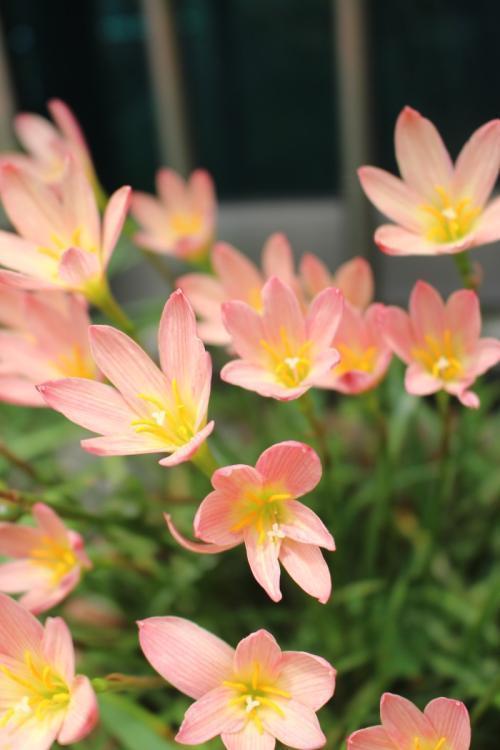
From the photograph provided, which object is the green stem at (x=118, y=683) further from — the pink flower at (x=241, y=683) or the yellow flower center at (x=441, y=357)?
the yellow flower center at (x=441, y=357)

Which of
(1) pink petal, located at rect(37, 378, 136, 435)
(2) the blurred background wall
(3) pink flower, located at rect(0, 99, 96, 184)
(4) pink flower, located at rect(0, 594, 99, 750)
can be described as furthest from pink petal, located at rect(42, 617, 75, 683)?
(2) the blurred background wall

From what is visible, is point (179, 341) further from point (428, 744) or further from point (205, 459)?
point (428, 744)

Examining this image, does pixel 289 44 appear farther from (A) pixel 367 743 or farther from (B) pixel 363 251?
(A) pixel 367 743

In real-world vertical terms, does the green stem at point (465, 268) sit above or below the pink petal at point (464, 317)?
above

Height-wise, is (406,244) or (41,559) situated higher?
(406,244)

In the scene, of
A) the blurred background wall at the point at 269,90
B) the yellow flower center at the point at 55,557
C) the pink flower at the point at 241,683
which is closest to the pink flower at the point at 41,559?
the yellow flower center at the point at 55,557

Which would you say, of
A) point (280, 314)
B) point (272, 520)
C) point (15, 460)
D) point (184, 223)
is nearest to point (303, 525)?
point (272, 520)

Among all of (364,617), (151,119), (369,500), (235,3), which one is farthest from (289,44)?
(364,617)
